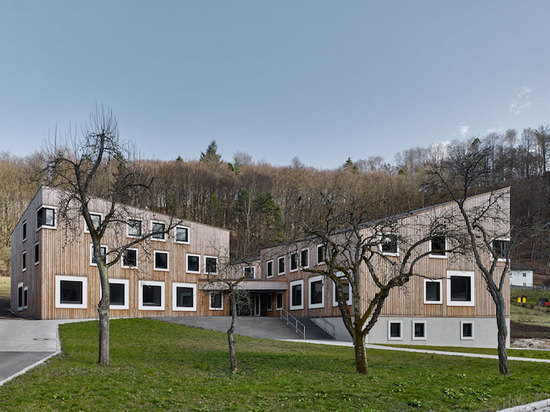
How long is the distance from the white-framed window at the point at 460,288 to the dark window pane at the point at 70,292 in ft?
78.2

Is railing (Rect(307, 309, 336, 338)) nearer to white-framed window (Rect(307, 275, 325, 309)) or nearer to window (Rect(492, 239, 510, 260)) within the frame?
white-framed window (Rect(307, 275, 325, 309))

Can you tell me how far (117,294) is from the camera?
3906 cm

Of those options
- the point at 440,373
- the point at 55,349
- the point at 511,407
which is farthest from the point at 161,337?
the point at 511,407

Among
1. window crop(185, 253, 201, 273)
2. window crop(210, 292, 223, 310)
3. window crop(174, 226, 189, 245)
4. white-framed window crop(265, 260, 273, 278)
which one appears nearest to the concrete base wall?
window crop(210, 292, 223, 310)

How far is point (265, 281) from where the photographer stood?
42.9 meters

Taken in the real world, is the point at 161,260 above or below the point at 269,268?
above

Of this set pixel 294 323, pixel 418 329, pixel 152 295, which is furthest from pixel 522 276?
pixel 152 295

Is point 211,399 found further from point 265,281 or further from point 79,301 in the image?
point 265,281

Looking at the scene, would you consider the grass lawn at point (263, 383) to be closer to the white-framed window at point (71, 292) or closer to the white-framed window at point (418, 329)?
the white-framed window at point (418, 329)

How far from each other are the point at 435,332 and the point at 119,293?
21.2 m

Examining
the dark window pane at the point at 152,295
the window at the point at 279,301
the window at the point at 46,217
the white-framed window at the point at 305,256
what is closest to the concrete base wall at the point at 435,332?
the white-framed window at the point at 305,256

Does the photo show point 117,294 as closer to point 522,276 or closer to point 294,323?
point 294,323

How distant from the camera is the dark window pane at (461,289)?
36375 millimetres

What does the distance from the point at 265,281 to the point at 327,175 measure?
126ft
